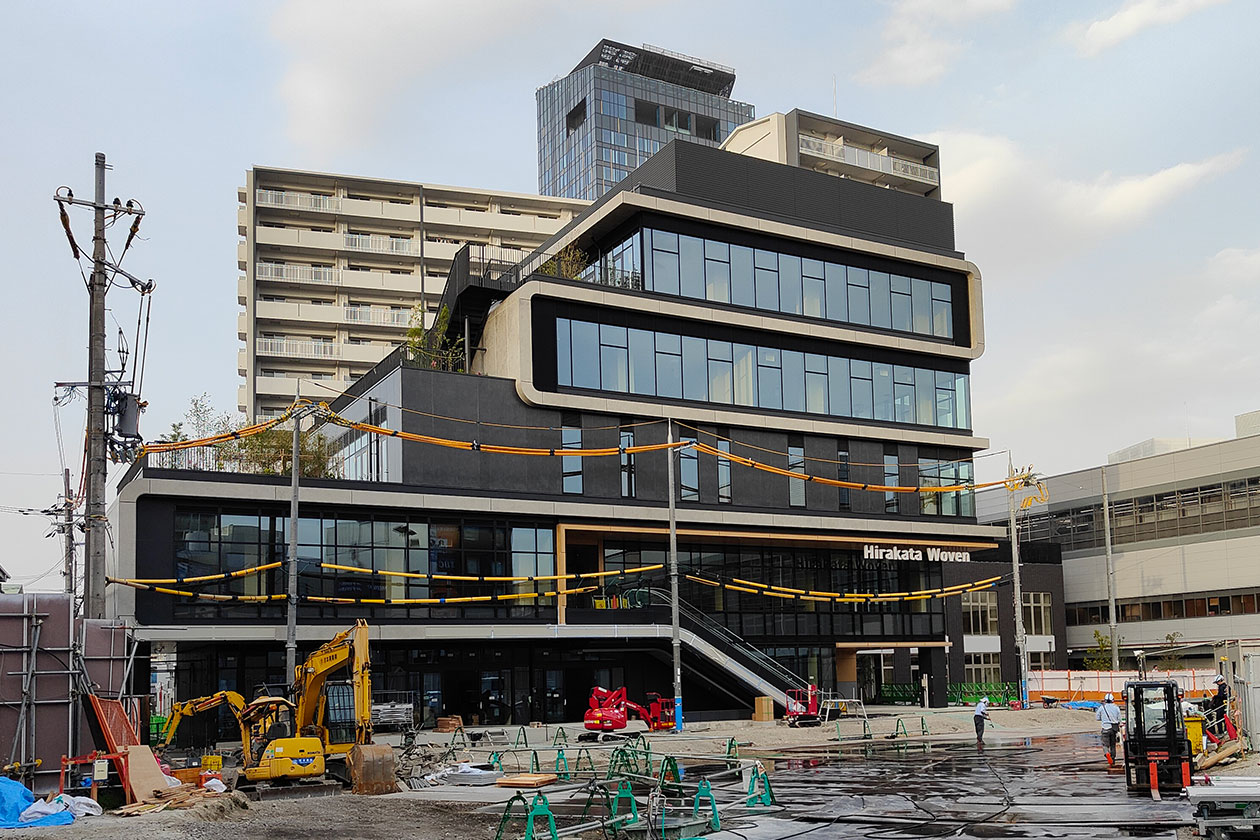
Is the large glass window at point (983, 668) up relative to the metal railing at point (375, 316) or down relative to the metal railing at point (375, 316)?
down

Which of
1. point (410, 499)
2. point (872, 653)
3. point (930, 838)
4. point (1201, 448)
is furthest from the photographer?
point (1201, 448)

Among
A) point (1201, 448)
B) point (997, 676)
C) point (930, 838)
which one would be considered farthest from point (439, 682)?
point (1201, 448)

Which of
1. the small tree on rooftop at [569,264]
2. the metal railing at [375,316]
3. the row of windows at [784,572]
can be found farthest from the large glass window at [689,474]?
the metal railing at [375,316]

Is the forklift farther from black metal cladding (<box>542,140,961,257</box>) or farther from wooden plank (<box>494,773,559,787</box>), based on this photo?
black metal cladding (<box>542,140,961,257</box>)

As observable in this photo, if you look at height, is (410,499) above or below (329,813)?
above

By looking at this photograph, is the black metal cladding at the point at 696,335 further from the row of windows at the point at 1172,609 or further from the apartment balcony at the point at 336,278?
the apartment balcony at the point at 336,278

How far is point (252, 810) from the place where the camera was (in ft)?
81.5

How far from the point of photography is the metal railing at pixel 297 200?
9981cm

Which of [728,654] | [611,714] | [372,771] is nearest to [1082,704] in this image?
[728,654]

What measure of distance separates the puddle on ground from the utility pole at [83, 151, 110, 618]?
50.0 feet

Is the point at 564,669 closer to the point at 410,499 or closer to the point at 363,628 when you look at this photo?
the point at 410,499

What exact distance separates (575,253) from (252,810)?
36.8 meters

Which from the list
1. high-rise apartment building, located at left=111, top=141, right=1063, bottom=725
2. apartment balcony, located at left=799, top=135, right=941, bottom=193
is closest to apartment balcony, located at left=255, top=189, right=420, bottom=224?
apartment balcony, located at left=799, top=135, right=941, bottom=193

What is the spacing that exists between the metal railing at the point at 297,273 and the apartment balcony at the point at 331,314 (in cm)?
201
